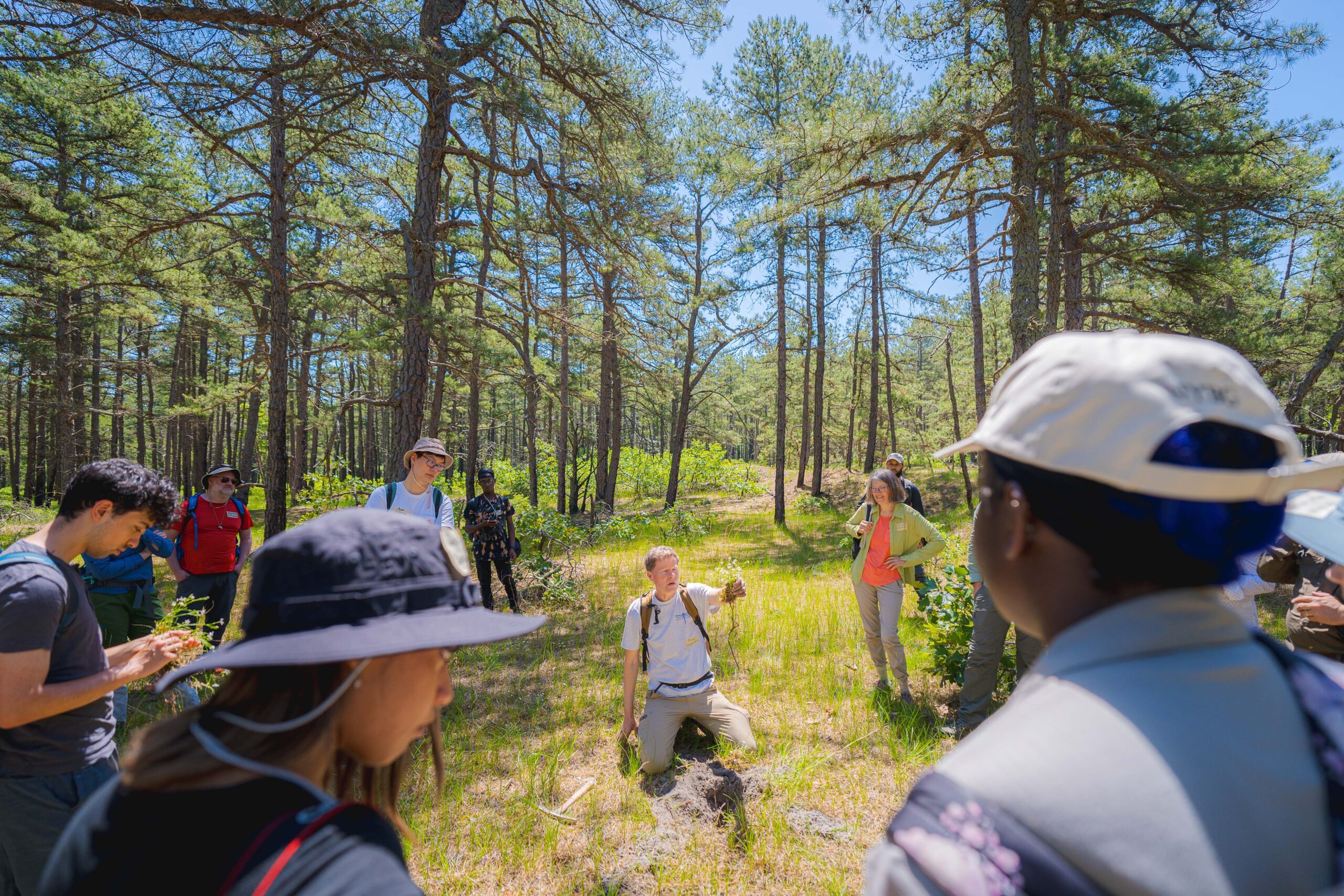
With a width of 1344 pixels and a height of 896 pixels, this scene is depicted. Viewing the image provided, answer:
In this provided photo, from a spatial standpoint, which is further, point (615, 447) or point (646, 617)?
point (615, 447)

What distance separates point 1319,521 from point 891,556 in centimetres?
401

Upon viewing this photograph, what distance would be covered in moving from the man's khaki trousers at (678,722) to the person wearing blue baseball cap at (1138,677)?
13.2 ft

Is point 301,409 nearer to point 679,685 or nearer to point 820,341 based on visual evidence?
point 820,341

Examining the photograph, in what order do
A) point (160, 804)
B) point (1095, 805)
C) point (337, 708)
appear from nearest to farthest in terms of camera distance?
point (1095, 805) → point (160, 804) → point (337, 708)

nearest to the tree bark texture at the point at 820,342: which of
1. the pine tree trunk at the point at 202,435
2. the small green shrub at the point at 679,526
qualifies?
the small green shrub at the point at 679,526

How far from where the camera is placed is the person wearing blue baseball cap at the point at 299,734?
80 cm

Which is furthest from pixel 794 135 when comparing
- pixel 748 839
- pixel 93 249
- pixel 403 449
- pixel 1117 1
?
pixel 93 249

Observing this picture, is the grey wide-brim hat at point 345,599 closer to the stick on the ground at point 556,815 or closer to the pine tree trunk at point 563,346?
the stick on the ground at point 556,815

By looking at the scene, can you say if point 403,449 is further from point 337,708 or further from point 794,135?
point 337,708

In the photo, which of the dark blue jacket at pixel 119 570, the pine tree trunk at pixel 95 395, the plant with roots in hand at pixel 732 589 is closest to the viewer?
the dark blue jacket at pixel 119 570

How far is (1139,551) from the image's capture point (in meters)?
0.78

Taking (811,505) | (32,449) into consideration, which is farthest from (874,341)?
(32,449)

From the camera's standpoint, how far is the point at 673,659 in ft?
15.3

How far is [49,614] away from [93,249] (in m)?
11.5
